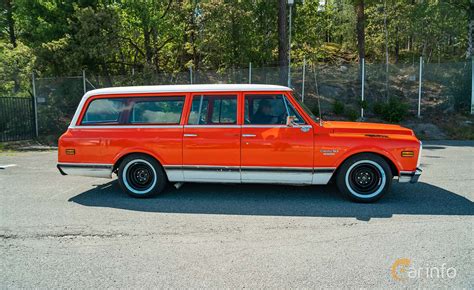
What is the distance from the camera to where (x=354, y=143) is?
205 inches

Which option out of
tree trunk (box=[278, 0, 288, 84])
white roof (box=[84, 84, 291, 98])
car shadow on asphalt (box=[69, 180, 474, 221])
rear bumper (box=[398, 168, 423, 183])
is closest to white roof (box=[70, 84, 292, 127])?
white roof (box=[84, 84, 291, 98])

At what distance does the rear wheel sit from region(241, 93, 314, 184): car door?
1487mm

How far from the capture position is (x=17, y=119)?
14.3 meters

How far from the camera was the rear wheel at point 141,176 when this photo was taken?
18.9 ft

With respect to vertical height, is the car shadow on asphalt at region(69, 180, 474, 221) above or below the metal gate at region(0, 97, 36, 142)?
below

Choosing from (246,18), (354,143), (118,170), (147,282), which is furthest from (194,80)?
(147,282)

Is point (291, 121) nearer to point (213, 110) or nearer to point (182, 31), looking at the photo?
point (213, 110)

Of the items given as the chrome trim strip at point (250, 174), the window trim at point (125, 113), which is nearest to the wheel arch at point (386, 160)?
the chrome trim strip at point (250, 174)

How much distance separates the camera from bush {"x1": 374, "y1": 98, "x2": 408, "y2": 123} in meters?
14.8

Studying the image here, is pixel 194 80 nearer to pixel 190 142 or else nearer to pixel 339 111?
pixel 339 111

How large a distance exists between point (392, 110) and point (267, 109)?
1137cm

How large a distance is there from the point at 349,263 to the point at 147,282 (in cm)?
204

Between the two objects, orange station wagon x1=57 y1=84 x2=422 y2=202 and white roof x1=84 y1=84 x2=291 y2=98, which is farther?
white roof x1=84 y1=84 x2=291 y2=98

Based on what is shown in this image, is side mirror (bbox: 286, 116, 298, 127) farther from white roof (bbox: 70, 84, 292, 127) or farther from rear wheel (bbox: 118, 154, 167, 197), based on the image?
rear wheel (bbox: 118, 154, 167, 197)
